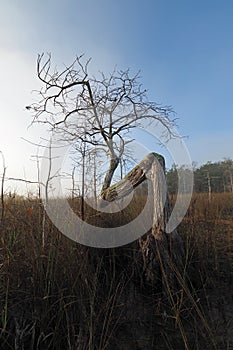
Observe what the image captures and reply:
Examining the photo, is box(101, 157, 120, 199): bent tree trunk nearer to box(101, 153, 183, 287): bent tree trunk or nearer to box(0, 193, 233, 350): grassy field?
box(101, 153, 183, 287): bent tree trunk

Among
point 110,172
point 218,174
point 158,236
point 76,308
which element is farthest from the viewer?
point 218,174

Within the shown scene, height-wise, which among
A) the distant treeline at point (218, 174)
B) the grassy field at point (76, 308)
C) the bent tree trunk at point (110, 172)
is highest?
the distant treeline at point (218, 174)

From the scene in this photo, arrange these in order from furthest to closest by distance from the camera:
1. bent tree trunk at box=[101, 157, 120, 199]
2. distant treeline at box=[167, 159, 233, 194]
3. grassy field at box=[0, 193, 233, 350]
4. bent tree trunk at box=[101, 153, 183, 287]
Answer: distant treeline at box=[167, 159, 233, 194]
bent tree trunk at box=[101, 157, 120, 199]
bent tree trunk at box=[101, 153, 183, 287]
grassy field at box=[0, 193, 233, 350]

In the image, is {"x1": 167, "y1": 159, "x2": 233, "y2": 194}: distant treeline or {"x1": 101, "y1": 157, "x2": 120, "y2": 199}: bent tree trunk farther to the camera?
{"x1": 167, "y1": 159, "x2": 233, "y2": 194}: distant treeline

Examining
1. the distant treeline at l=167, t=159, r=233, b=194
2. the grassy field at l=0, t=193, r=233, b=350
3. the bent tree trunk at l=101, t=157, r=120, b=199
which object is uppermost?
the distant treeline at l=167, t=159, r=233, b=194

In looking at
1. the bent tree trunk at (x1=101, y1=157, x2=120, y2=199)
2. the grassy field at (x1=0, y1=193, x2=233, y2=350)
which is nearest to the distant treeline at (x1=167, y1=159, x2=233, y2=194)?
the bent tree trunk at (x1=101, y1=157, x2=120, y2=199)

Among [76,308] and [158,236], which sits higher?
[158,236]

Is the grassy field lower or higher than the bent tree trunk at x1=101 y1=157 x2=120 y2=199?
lower

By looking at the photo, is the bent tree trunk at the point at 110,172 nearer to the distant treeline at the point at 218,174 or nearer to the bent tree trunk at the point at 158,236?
the bent tree trunk at the point at 158,236

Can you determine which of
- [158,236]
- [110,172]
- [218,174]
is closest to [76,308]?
[158,236]

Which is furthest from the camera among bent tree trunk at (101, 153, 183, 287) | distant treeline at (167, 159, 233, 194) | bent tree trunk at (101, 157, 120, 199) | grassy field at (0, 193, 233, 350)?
distant treeline at (167, 159, 233, 194)

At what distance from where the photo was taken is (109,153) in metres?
3.71

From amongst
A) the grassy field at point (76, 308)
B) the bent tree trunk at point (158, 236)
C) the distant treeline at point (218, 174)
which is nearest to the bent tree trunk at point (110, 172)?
the bent tree trunk at point (158, 236)

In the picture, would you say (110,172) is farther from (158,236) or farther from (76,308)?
(76,308)
